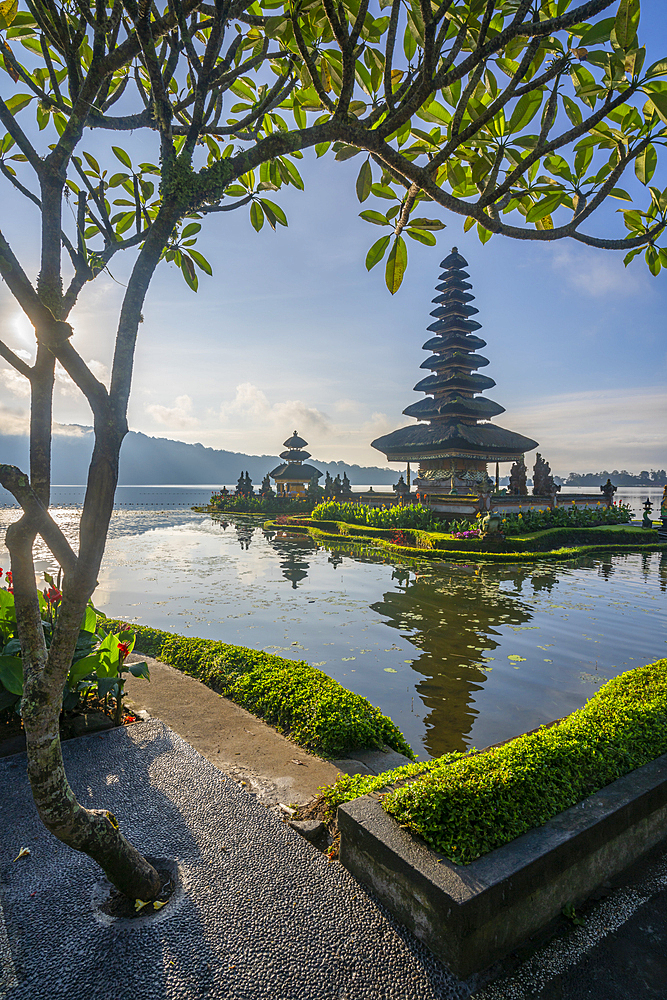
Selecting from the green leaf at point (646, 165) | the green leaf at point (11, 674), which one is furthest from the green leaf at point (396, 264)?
the green leaf at point (11, 674)

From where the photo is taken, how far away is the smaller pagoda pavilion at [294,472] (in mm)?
39125

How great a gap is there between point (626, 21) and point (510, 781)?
130 inches

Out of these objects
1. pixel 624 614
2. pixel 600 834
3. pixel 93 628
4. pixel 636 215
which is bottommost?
pixel 624 614

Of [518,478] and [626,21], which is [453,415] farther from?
[626,21]

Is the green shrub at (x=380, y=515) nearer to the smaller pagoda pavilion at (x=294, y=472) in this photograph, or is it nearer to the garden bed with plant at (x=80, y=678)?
the smaller pagoda pavilion at (x=294, y=472)

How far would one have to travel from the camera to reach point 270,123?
2.88m

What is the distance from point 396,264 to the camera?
2.37m

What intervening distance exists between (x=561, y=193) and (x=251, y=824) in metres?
3.70

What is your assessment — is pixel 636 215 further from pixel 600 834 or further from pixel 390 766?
pixel 390 766

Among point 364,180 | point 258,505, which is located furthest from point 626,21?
point 258,505

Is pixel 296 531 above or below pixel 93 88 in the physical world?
below

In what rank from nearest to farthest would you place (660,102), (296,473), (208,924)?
(660,102), (208,924), (296,473)

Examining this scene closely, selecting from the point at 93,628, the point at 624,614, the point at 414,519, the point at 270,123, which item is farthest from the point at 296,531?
the point at 270,123

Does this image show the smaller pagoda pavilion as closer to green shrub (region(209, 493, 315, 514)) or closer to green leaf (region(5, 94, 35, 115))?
green shrub (region(209, 493, 315, 514))
